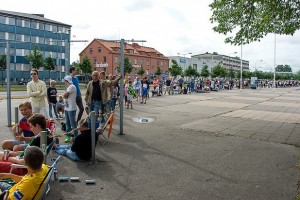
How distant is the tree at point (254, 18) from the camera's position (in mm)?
11033

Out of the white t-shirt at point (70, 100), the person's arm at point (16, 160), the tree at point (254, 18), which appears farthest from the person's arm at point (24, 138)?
the tree at point (254, 18)

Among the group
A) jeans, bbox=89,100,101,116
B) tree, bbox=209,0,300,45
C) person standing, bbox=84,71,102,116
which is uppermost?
tree, bbox=209,0,300,45

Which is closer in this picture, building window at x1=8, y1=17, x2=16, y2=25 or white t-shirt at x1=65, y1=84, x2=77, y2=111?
white t-shirt at x1=65, y1=84, x2=77, y2=111

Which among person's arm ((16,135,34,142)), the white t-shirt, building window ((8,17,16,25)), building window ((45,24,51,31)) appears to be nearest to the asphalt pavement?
person's arm ((16,135,34,142))

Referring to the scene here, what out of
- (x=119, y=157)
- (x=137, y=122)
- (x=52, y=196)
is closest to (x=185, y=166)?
(x=119, y=157)

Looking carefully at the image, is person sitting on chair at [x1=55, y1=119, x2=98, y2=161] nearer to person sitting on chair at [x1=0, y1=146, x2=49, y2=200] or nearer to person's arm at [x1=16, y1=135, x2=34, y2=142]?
person's arm at [x1=16, y1=135, x2=34, y2=142]

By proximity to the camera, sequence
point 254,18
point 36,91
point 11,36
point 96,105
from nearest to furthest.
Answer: point 36,91 → point 96,105 → point 254,18 → point 11,36

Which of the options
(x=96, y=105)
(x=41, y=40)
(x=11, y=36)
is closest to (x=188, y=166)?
(x=96, y=105)

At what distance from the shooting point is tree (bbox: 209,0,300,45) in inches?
434

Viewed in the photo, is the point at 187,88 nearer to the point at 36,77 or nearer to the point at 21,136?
the point at 36,77

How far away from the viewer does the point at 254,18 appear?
12320 mm

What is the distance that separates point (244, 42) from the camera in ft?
43.3

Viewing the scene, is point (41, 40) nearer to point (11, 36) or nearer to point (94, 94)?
point (11, 36)

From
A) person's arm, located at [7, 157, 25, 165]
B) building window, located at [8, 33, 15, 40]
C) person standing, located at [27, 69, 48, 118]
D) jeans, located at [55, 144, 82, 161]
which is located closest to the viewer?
person's arm, located at [7, 157, 25, 165]
